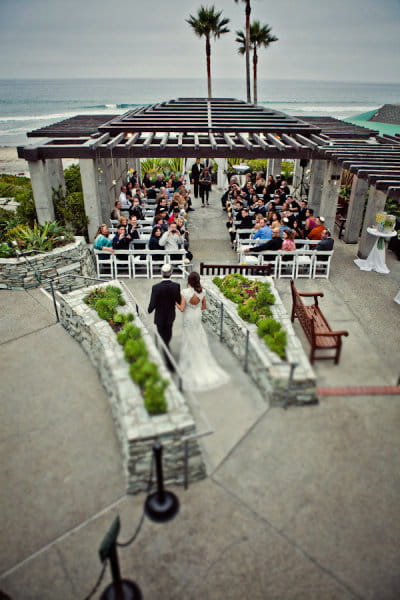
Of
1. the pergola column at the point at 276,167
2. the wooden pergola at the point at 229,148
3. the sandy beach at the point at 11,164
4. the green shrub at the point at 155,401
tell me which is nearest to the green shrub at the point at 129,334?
the green shrub at the point at 155,401

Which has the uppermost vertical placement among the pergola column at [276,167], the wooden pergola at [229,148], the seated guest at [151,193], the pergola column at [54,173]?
the wooden pergola at [229,148]

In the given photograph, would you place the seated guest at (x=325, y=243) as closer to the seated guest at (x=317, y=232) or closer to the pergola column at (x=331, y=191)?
the seated guest at (x=317, y=232)

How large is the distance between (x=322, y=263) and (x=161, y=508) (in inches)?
316

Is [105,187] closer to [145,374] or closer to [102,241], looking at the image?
[102,241]

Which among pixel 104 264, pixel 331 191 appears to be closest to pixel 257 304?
pixel 104 264

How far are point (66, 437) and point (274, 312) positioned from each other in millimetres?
4423

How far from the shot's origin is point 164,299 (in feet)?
22.6

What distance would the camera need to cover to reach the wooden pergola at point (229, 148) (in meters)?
11.7

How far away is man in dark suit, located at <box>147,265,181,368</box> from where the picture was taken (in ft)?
22.4

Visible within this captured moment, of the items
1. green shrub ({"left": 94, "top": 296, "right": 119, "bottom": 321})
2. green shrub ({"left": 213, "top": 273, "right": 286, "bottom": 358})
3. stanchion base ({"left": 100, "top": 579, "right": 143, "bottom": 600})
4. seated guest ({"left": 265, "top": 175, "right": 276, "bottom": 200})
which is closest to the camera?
stanchion base ({"left": 100, "top": 579, "right": 143, "bottom": 600})

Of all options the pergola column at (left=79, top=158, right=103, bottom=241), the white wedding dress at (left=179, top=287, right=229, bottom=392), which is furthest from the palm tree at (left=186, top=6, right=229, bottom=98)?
the white wedding dress at (left=179, top=287, right=229, bottom=392)

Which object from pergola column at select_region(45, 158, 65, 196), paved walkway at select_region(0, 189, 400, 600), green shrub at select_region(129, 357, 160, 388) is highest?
pergola column at select_region(45, 158, 65, 196)

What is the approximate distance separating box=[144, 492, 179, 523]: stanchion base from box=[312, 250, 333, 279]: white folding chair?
7817 mm

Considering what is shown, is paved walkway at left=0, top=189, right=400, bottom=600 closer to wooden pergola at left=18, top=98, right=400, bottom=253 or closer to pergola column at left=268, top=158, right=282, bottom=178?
wooden pergola at left=18, top=98, right=400, bottom=253
